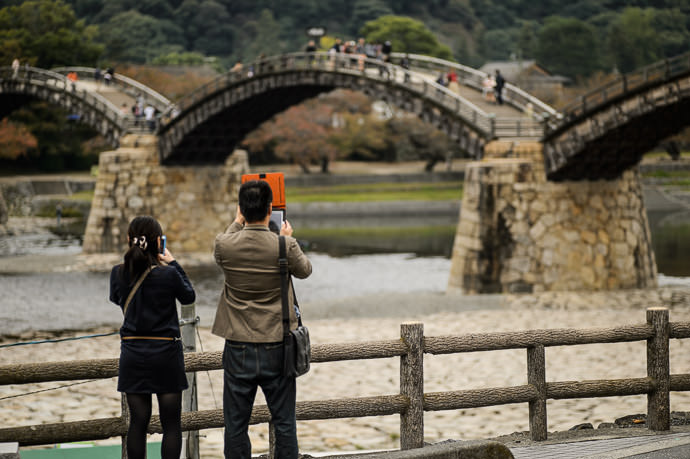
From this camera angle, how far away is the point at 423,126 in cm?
6025

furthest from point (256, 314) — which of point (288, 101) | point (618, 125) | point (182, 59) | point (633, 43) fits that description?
point (182, 59)

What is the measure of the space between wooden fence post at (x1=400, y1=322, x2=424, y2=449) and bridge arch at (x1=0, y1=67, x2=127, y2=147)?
1343 inches

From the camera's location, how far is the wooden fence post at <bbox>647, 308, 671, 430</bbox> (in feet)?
22.8

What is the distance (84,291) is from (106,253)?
9.35m

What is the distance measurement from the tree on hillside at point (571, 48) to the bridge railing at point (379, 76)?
47075mm

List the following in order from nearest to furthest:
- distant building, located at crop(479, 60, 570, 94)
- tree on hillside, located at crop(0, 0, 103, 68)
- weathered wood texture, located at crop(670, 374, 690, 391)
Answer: weathered wood texture, located at crop(670, 374, 690, 391) → tree on hillside, located at crop(0, 0, 103, 68) → distant building, located at crop(479, 60, 570, 94)

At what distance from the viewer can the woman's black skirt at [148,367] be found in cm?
536

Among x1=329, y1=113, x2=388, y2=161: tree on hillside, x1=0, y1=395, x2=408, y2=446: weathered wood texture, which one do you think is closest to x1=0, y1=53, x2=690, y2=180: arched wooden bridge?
x1=0, y1=395, x2=408, y2=446: weathered wood texture

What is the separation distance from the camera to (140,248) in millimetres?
5348

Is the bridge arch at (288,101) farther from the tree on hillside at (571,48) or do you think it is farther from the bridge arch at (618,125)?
the tree on hillside at (571,48)

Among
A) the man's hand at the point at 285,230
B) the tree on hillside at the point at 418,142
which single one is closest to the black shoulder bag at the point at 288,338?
the man's hand at the point at 285,230

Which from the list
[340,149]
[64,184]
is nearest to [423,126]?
[340,149]

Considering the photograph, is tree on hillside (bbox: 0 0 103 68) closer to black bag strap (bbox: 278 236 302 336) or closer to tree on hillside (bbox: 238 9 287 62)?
tree on hillside (bbox: 238 9 287 62)

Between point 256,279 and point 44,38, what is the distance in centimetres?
5913
